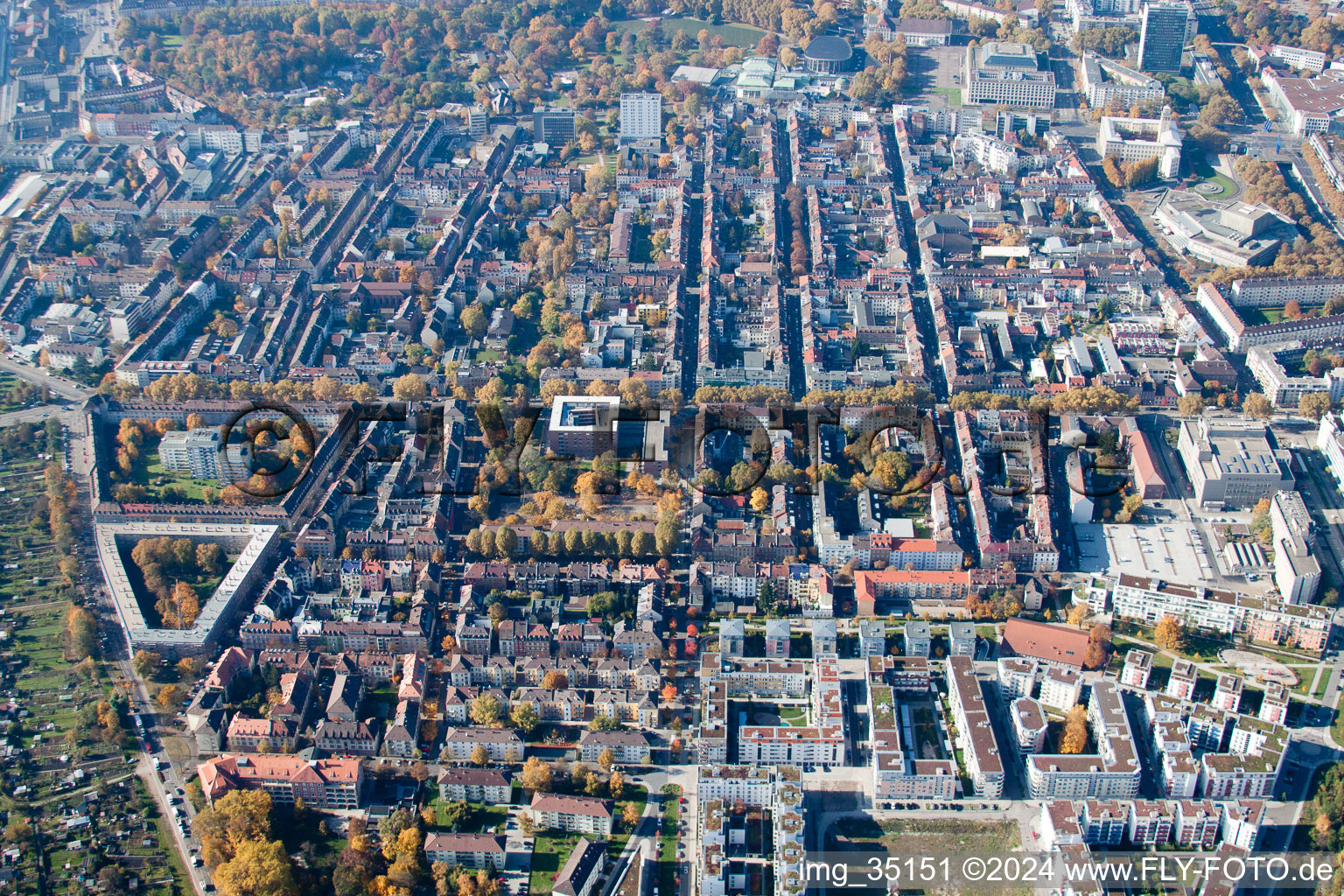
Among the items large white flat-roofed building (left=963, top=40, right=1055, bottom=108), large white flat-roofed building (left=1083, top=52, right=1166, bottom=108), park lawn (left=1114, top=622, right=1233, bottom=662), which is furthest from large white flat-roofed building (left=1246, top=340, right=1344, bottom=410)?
large white flat-roofed building (left=963, top=40, right=1055, bottom=108)

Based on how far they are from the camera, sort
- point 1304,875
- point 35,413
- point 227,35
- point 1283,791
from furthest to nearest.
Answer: point 227,35 → point 35,413 → point 1283,791 → point 1304,875

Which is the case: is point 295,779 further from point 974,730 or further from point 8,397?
point 8,397

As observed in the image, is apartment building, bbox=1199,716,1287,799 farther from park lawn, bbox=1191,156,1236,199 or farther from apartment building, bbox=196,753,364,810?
park lawn, bbox=1191,156,1236,199

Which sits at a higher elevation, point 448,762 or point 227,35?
point 227,35

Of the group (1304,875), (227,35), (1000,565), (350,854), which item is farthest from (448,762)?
A: (227,35)

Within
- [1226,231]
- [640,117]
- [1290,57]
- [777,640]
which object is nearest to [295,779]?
[777,640]

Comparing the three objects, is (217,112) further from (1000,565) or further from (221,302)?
(1000,565)

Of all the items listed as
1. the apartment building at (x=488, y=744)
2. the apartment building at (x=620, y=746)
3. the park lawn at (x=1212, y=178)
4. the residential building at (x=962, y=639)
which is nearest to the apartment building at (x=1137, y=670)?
the residential building at (x=962, y=639)

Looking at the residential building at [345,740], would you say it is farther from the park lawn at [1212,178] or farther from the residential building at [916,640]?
the park lawn at [1212,178]

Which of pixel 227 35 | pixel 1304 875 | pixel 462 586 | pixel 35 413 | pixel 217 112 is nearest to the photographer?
pixel 1304 875
